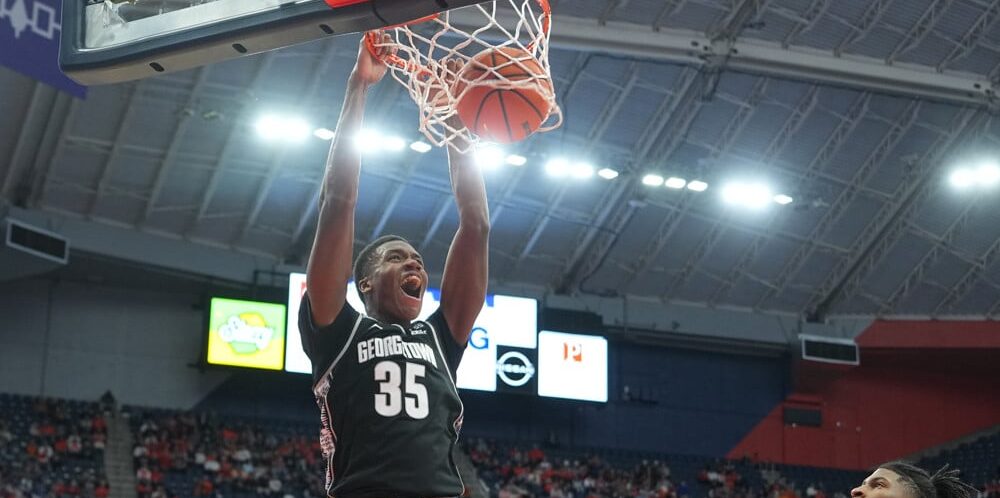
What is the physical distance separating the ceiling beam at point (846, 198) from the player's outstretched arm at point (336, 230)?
22.8 m

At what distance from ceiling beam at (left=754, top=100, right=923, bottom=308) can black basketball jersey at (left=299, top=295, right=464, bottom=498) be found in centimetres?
2297

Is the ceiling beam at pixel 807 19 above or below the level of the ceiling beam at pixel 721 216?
above

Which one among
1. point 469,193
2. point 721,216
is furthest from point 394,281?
point 721,216

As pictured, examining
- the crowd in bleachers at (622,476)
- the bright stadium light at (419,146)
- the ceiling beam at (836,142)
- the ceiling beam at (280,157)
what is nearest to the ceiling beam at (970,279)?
the ceiling beam at (836,142)

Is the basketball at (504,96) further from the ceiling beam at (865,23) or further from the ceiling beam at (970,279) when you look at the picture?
the ceiling beam at (970,279)

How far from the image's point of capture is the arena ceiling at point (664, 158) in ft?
75.8

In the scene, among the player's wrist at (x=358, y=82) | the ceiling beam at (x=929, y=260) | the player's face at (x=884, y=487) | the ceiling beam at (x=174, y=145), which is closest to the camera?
the player's face at (x=884, y=487)

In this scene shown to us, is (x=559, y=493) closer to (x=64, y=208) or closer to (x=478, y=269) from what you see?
(x=64, y=208)

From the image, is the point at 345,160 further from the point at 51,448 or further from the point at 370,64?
the point at 51,448

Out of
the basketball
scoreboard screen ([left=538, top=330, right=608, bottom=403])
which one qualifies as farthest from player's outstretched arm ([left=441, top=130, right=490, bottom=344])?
scoreboard screen ([left=538, top=330, right=608, bottom=403])

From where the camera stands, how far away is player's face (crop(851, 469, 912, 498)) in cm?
375

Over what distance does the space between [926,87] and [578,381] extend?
8.87 metres

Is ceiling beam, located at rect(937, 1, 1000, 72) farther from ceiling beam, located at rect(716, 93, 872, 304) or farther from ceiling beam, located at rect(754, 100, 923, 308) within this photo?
ceiling beam, located at rect(716, 93, 872, 304)

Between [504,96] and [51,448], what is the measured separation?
19.9 meters
